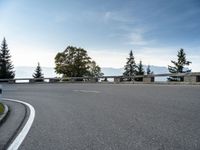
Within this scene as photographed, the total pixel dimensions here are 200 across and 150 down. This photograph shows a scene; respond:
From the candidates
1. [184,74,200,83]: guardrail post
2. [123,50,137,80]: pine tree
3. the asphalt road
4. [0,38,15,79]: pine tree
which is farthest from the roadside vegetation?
the asphalt road

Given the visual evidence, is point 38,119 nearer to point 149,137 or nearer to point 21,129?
point 21,129

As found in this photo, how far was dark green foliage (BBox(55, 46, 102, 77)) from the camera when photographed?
2542 inches

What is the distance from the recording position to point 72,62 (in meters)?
65.2

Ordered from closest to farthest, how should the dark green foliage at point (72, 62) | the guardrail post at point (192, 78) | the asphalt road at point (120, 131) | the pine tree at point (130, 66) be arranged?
1. the asphalt road at point (120, 131)
2. the guardrail post at point (192, 78)
3. the dark green foliage at point (72, 62)
4. the pine tree at point (130, 66)

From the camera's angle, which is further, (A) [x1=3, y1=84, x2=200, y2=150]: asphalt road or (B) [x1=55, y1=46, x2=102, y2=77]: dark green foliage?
(B) [x1=55, y1=46, x2=102, y2=77]: dark green foliage

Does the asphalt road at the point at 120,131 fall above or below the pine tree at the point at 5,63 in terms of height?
below

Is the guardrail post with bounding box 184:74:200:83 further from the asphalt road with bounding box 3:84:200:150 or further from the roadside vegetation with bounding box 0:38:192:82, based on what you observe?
the roadside vegetation with bounding box 0:38:192:82

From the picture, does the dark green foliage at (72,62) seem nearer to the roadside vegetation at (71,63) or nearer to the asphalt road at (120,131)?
the roadside vegetation at (71,63)

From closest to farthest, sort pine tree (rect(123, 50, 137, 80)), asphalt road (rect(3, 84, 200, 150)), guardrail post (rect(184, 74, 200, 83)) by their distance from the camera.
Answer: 1. asphalt road (rect(3, 84, 200, 150))
2. guardrail post (rect(184, 74, 200, 83))
3. pine tree (rect(123, 50, 137, 80))

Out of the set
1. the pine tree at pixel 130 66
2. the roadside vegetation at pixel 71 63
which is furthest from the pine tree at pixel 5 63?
the pine tree at pixel 130 66

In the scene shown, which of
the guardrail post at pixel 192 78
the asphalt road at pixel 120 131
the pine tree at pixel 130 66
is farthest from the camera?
the pine tree at pixel 130 66

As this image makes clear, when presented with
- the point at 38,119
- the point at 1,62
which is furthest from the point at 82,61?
the point at 38,119

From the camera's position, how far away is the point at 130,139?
16.2 feet

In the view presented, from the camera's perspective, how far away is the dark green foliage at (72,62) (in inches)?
2542
